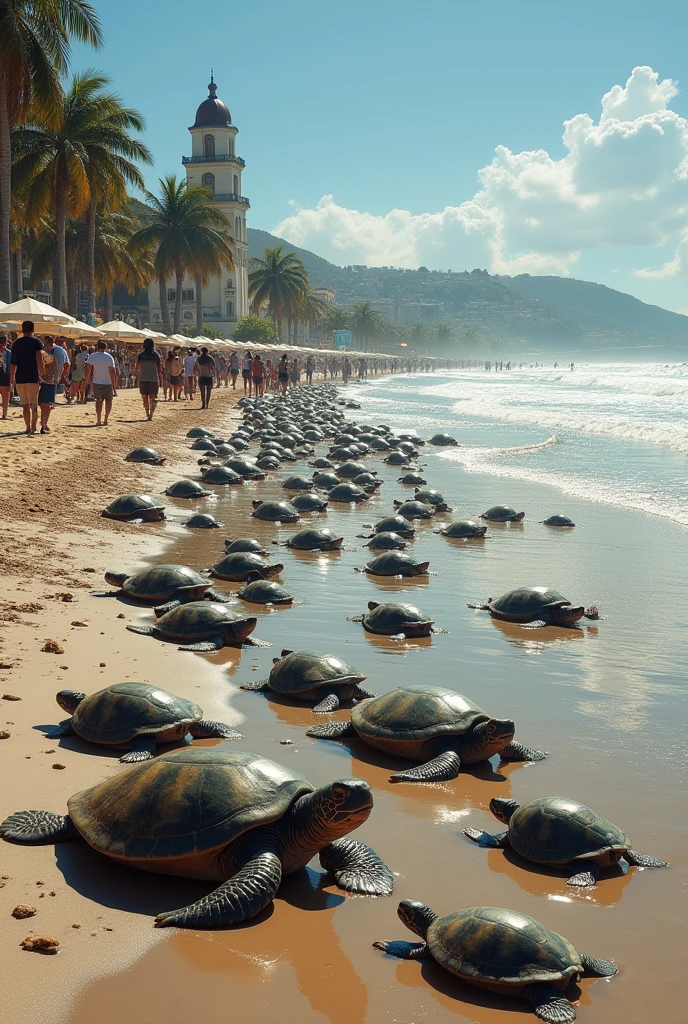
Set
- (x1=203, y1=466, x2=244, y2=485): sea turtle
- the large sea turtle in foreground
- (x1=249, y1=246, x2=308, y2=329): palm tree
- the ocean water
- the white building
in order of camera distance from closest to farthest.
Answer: the large sea turtle in foreground < (x1=203, y1=466, x2=244, y2=485): sea turtle < the ocean water < (x1=249, y1=246, x2=308, y2=329): palm tree < the white building

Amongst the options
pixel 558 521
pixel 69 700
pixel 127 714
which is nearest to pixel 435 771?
pixel 127 714

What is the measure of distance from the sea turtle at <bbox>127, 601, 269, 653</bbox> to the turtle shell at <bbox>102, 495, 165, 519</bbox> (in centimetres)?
→ 530

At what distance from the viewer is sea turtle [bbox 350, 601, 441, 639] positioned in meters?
8.16

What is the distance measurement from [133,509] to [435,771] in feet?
27.4

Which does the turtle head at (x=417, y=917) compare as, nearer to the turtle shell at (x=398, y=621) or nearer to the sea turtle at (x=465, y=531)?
the turtle shell at (x=398, y=621)

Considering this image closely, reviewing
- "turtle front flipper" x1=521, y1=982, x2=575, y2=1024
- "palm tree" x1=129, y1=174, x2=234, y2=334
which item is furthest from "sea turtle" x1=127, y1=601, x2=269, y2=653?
"palm tree" x1=129, y1=174, x2=234, y2=334

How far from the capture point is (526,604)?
895 cm

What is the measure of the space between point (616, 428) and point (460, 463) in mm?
13670

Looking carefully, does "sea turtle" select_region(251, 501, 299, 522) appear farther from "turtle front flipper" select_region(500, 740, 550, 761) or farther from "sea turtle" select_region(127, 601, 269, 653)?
"turtle front flipper" select_region(500, 740, 550, 761)

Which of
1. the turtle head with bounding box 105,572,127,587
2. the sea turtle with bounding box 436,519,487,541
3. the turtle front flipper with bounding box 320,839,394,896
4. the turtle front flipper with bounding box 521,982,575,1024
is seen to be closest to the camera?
the turtle front flipper with bounding box 521,982,575,1024

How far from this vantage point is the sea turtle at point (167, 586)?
869 centimetres

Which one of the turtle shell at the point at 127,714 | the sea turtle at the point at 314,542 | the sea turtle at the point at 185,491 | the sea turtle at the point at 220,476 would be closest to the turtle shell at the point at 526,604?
the sea turtle at the point at 314,542

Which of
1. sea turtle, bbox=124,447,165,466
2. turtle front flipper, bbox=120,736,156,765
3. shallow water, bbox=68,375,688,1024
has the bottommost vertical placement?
shallow water, bbox=68,375,688,1024

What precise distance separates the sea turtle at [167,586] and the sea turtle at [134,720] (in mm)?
3047
